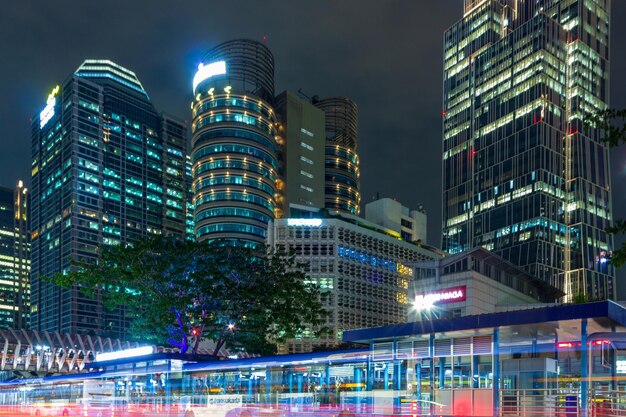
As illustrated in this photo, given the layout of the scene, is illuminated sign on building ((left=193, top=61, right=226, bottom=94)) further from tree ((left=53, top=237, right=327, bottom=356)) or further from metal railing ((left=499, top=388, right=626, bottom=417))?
metal railing ((left=499, top=388, right=626, bottom=417))

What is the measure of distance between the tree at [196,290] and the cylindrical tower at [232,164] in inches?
4125

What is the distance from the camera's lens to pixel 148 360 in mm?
41156

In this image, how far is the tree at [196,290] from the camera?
5312 centimetres

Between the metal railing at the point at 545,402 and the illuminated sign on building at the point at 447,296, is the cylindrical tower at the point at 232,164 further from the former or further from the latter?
the metal railing at the point at 545,402

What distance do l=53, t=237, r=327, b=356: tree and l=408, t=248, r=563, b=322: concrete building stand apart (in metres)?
55.0

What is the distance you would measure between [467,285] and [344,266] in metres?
44.3

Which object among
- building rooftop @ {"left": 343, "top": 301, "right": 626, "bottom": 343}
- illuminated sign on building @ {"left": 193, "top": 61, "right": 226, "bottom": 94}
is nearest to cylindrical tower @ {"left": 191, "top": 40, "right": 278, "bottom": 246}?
illuminated sign on building @ {"left": 193, "top": 61, "right": 226, "bottom": 94}

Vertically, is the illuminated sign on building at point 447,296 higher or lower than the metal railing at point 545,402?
higher

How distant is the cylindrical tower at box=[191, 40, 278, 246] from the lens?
166125mm

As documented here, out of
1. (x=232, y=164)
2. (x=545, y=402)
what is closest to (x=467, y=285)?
(x=232, y=164)

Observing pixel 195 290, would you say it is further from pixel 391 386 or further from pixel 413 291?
pixel 413 291

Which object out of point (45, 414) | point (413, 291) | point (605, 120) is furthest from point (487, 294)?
point (605, 120)

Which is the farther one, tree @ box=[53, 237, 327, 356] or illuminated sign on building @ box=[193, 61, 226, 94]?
illuminated sign on building @ box=[193, 61, 226, 94]

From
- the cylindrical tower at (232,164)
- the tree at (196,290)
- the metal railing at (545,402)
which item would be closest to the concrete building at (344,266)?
the cylindrical tower at (232,164)
